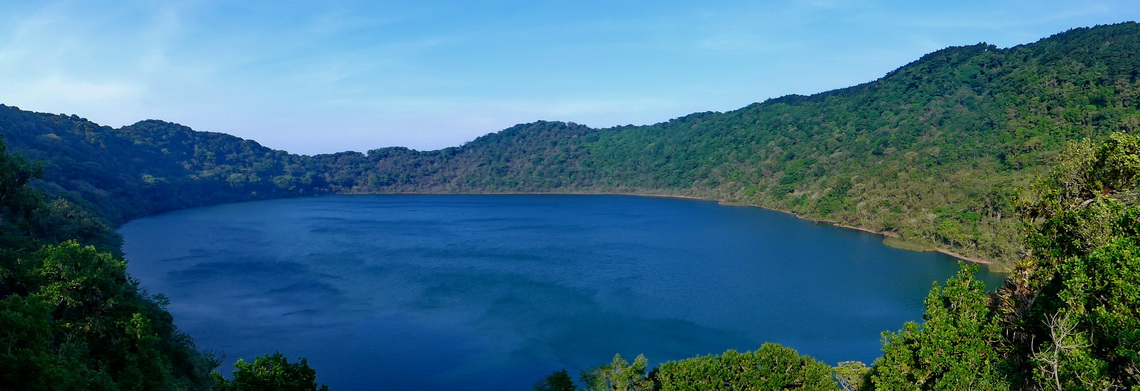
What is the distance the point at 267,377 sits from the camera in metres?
11.3

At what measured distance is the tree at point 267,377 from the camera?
1120 centimetres

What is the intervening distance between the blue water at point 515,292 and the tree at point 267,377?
46.7 ft

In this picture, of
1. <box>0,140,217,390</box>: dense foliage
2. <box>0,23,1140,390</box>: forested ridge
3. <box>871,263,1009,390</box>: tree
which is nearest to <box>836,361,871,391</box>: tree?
<box>0,23,1140,390</box>: forested ridge

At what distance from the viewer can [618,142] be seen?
150375 mm

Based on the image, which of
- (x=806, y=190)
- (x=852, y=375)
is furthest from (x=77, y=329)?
(x=806, y=190)

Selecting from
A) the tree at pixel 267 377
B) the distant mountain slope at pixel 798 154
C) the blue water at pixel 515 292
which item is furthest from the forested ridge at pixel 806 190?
the blue water at pixel 515 292

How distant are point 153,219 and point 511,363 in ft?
249

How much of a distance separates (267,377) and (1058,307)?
14.3 m

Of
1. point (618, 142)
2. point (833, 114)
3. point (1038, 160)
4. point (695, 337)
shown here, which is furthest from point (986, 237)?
point (618, 142)

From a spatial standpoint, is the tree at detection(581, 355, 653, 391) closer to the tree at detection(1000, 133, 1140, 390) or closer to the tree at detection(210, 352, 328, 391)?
the tree at detection(210, 352, 328, 391)

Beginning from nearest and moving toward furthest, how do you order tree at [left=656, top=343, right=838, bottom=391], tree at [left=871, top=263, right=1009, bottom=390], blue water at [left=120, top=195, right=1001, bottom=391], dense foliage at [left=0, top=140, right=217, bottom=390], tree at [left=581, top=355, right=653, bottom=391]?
dense foliage at [left=0, top=140, right=217, bottom=390] → tree at [left=871, top=263, right=1009, bottom=390] → tree at [left=656, top=343, right=838, bottom=391] → tree at [left=581, top=355, right=653, bottom=391] → blue water at [left=120, top=195, right=1001, bottom=391]

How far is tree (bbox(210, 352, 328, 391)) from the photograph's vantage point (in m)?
11.2

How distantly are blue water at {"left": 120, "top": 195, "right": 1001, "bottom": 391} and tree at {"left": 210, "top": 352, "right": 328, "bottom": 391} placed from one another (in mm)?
14231

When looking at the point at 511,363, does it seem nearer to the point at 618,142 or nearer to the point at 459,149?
the point at 618,142
